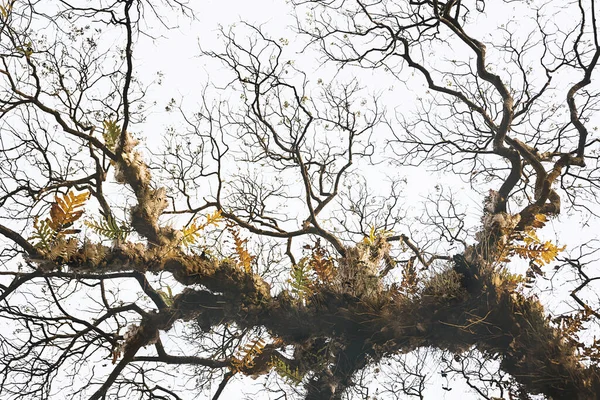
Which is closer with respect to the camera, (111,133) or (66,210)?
(66,210)

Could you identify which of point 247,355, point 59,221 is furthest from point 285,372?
point 59,221

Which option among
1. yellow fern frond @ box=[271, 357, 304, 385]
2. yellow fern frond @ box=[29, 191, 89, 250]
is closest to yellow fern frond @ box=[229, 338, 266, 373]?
yellow fern frond @ box=[271, 357, 304, 385]

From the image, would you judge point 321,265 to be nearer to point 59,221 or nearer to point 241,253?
point 241,253

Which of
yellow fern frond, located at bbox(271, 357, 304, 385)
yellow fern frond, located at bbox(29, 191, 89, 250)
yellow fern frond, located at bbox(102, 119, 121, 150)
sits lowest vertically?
yellow fern frond, located at bbox(271, 357, 304, 385)

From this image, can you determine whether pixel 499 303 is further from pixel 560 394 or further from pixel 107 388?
pixel 107 388

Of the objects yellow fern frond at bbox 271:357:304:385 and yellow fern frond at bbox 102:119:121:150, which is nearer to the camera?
yellow fern frond at bbox 271:357:304:385

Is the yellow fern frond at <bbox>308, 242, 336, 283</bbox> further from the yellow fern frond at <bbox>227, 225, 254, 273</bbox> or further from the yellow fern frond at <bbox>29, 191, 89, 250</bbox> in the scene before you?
the yellow fern frond at <bbox>29, 191, 89, 250</bbox>

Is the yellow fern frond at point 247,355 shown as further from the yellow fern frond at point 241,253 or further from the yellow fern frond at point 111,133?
the yellow fern frond at point 111,133

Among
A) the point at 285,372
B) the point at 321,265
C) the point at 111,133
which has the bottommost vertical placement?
the point at 285,372

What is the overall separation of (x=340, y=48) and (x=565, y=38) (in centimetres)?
290

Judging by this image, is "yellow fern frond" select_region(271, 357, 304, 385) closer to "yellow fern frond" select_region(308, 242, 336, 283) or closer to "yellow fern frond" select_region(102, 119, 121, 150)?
"yellow fern frond" select_region(308, 242, 336, 283)

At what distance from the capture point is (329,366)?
5188mm

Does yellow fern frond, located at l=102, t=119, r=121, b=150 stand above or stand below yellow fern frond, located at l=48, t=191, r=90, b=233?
above

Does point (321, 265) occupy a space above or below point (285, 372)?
above
